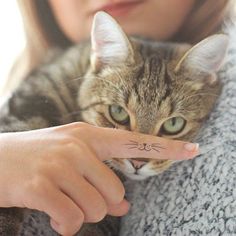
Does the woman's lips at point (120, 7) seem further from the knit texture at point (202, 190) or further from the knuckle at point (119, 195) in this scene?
the knuckle at point (119, 195)

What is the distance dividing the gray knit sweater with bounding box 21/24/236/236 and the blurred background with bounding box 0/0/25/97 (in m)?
0.57

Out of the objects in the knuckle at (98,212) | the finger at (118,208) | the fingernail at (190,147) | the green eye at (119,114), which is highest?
the fingernail at (190,147)

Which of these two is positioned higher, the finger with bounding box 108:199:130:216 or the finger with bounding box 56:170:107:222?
the finger with bounding box 56:170:107:222

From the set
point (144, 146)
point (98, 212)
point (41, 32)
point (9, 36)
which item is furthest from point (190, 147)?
point (9, 36)

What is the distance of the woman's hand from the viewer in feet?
2.44

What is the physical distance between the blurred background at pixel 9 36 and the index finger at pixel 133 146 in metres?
0.61

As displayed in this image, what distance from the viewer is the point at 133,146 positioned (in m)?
0.79

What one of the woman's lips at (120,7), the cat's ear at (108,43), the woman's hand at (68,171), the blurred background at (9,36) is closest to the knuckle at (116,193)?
the woman's hand at (68,171)

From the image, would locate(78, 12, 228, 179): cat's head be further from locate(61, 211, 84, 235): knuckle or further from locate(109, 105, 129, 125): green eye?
locate(61, 211, 84, 235): knuckle

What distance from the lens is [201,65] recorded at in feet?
3.04

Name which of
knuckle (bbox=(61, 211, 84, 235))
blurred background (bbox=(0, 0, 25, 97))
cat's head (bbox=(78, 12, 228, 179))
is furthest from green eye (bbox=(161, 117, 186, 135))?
blurred background (bbox=(0, 0, 25, 97))

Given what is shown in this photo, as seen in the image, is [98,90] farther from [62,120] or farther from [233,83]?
[233,83]

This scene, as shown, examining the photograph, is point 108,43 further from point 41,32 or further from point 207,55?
point 41,32

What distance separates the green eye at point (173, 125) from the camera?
0.92 meters
